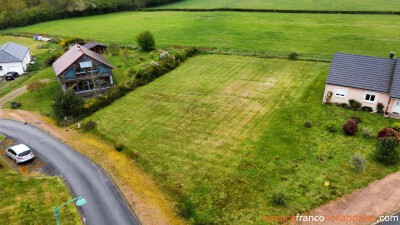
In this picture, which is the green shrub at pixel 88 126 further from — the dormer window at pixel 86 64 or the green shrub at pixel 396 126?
→ the green shrub at pixel 396 126

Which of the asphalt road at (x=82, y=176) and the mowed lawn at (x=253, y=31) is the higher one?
the mowed lawn at (x=253, y=31)

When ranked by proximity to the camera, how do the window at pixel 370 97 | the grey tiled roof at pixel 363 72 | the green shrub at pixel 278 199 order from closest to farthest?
the green shrub at pixel 278 199, the grey tiled roof at pixel 363 72, the window at pixel 370 97

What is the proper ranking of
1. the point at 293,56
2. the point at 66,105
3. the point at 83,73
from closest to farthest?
the point at 66,105 < the point at 83,73 < the point at 293,56

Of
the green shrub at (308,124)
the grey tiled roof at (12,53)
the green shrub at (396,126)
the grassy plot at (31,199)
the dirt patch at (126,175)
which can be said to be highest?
the grey tiled roof at (12,53)

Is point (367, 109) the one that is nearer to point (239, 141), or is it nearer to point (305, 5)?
point (239, 141)

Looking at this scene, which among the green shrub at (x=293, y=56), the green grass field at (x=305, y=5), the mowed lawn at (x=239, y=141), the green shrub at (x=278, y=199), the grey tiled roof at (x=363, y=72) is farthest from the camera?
the green grass field at (x=305, y=5)

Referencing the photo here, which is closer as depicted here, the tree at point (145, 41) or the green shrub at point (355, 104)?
the green shrub at point (355, 104)

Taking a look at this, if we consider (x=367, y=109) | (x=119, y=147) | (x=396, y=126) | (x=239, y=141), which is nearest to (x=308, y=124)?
(x=239, y=141)

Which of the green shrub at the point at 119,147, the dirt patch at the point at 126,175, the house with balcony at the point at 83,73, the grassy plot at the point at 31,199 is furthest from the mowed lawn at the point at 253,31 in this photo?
the grassy plot at the point at 31,199
